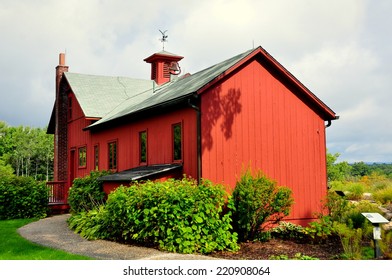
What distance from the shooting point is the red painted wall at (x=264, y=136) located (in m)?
13.1

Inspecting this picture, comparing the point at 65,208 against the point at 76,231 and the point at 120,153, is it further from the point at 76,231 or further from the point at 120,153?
the point at 76,231

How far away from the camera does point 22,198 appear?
1834 cm

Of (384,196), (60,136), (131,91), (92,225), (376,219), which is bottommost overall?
(92,225)

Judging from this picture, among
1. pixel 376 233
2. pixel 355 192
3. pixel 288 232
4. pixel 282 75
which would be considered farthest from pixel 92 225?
pixel 355 192

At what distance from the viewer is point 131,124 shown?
17.5 meters

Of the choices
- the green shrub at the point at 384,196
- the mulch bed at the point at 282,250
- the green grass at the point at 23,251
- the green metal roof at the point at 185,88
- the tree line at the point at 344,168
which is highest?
the green metal roof at the point at 185,88

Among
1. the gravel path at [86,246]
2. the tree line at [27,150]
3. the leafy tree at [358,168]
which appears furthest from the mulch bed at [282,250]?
the tree line at [27,150]

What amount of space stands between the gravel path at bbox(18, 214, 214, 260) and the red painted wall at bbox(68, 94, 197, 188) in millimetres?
3326

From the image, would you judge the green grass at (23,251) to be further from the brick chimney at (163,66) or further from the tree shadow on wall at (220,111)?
the brick chimney at (163,66)

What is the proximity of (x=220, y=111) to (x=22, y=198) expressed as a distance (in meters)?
9.90

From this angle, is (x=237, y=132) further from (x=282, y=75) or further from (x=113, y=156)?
(x=113, y=156)

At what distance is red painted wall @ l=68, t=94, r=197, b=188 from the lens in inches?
528

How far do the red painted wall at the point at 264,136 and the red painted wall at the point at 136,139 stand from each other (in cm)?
73
